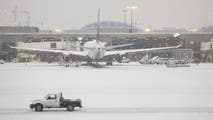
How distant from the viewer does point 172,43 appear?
451 feet

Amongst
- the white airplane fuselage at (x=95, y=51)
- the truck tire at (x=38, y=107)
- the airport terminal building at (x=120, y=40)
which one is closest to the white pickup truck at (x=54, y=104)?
the truck tire at (x=38, y=107)

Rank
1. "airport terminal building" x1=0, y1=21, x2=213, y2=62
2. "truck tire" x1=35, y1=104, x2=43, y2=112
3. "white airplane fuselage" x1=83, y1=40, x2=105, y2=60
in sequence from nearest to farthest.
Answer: "truck tire" x1=35, y1=104, x2=43, y2=112 < "white airplane fuselage" x1=83, y1=40, x2=105, y2=60 < "airport terminal building" x1=0, y1=21, x2=213, y2=62

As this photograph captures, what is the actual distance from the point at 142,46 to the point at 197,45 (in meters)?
15.3

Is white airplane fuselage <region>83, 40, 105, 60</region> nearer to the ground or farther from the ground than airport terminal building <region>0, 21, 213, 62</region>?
nearer to the ground

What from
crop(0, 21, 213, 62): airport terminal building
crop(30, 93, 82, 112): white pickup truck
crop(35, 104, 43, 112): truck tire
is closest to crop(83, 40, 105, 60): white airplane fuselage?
crop(0, 21, 213, 62): airport terminal building

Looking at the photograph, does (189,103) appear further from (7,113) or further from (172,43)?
(172,43)

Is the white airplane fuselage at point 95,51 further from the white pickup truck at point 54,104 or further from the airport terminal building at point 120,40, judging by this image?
the white pickup truck at point 54,104

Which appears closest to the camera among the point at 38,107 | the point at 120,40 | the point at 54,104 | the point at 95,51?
the point at 38,107

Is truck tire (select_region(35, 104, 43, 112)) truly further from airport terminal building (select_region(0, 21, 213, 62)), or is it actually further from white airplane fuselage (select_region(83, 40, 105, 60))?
airport terminal building (select_region(0, 21, 213, 62))

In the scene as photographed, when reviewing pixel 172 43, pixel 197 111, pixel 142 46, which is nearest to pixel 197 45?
pixel 172 43

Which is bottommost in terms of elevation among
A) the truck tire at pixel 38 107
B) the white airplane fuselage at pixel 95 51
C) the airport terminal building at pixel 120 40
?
the truck tire at pixel 38 107

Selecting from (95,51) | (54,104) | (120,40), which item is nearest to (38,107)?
(54,104)

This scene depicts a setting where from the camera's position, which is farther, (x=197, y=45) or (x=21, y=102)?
(x=197, y=45)

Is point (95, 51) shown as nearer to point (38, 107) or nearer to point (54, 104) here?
point (54, 104)
